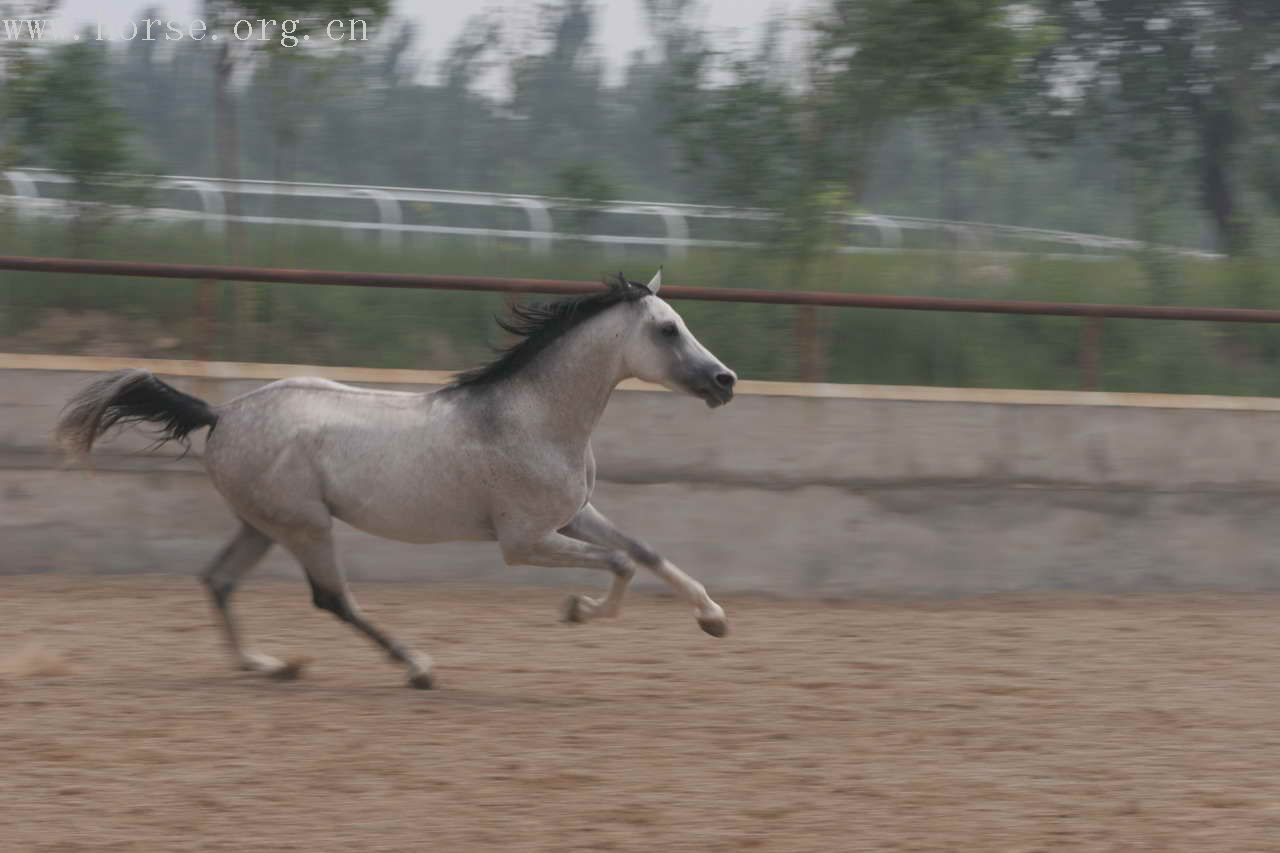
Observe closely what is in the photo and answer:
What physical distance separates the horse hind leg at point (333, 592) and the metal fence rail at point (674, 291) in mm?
2938

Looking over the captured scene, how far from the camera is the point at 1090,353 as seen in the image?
9344 mm

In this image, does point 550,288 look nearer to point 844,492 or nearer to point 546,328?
point 844,492

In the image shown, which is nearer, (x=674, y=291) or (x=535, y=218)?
(x=674, y=291)

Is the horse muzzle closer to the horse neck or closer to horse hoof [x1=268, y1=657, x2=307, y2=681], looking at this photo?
the horse neck

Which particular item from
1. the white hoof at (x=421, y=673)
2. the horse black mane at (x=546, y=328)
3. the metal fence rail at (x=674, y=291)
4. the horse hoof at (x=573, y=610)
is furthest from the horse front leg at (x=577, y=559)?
the metal fence rail at (x=674, y=291)

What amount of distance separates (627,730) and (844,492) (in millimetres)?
3610

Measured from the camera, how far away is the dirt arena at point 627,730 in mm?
4160

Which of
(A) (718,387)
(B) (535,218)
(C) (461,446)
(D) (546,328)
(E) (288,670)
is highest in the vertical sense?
(D) (546,328)

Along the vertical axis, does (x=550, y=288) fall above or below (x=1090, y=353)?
above

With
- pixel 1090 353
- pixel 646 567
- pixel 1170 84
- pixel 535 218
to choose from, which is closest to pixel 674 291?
pixel 535 218

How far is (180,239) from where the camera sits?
10.1 meters

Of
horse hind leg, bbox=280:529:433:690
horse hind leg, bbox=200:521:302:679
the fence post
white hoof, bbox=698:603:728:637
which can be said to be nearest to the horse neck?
white hoof, bbox=698:603:728:637

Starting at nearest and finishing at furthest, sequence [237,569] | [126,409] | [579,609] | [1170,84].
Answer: [579,609] → [126,409] → [237,569] → [1170,84]

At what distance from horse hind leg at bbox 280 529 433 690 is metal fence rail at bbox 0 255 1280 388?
9.64 feet
